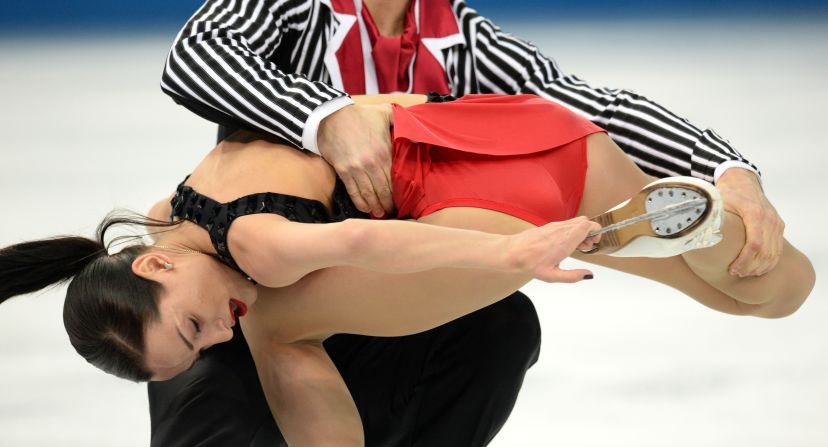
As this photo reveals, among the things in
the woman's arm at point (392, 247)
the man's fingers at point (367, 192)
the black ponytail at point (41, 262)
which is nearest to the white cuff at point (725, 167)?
the woman's arm at point (392, 247)

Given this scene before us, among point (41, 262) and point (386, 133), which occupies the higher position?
point (386, 133)

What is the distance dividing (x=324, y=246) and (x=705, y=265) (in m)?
0.84

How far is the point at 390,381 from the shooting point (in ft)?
8.55

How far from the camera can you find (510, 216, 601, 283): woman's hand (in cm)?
172

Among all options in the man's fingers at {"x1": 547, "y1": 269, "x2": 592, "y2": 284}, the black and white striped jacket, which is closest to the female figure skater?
the black and white striped jacket

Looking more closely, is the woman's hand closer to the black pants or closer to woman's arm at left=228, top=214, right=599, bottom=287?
woman's arm at left=228, top=214, right=599, bottom=287

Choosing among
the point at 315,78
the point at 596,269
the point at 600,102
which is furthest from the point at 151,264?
the point at 596,269

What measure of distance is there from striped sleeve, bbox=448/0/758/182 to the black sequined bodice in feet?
1.94

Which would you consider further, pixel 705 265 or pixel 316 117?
pixel 705 265

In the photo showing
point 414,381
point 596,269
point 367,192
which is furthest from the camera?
point 596,269

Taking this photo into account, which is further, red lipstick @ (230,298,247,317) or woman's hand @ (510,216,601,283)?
red lipstick @ (230,298,247,317)

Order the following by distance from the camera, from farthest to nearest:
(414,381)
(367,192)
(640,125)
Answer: (414,381), (640,125), (367,192)

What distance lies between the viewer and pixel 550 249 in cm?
173

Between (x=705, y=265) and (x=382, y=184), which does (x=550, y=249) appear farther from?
(x=705, y=265)
